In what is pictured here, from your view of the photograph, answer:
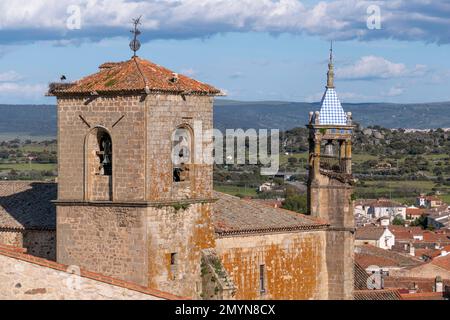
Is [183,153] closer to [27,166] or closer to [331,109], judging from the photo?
[331,109]

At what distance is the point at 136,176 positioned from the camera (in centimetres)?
2994

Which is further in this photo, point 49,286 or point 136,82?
point 136,82

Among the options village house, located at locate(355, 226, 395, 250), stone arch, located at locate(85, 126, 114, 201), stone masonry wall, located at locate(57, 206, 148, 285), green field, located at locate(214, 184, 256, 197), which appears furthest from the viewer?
green field, located at locate(214, 184, 256, 197)

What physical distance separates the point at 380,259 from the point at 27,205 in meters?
A: 39.6

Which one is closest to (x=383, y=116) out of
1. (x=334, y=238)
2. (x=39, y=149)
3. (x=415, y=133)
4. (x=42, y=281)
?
(x=415, y=133)

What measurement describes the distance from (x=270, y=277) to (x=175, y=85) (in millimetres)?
6316

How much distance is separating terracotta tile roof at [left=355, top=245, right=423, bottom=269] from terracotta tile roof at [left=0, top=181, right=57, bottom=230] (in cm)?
3355

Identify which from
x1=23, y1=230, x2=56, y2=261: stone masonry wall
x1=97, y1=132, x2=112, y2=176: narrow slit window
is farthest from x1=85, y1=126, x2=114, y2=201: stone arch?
x1=23, y1=230, x2=56, y2=261: stone masonry wall

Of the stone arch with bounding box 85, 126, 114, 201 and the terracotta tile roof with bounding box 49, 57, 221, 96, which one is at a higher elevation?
the terracotta tile roof with bounding box 49, 57, 221, 96

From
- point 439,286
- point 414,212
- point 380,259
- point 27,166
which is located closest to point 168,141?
point 439,286

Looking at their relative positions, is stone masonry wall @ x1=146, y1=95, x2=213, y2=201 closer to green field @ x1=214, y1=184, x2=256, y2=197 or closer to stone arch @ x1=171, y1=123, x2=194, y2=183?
stone arch @ x1=171, y1=123, x2=194, y2=183

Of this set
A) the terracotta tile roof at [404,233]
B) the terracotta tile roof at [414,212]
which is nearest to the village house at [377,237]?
the terracotta tile roof at [404,233]

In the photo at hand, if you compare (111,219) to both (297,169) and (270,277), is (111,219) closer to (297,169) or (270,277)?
(270,277)

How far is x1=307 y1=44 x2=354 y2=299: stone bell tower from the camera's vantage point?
36.8 m
